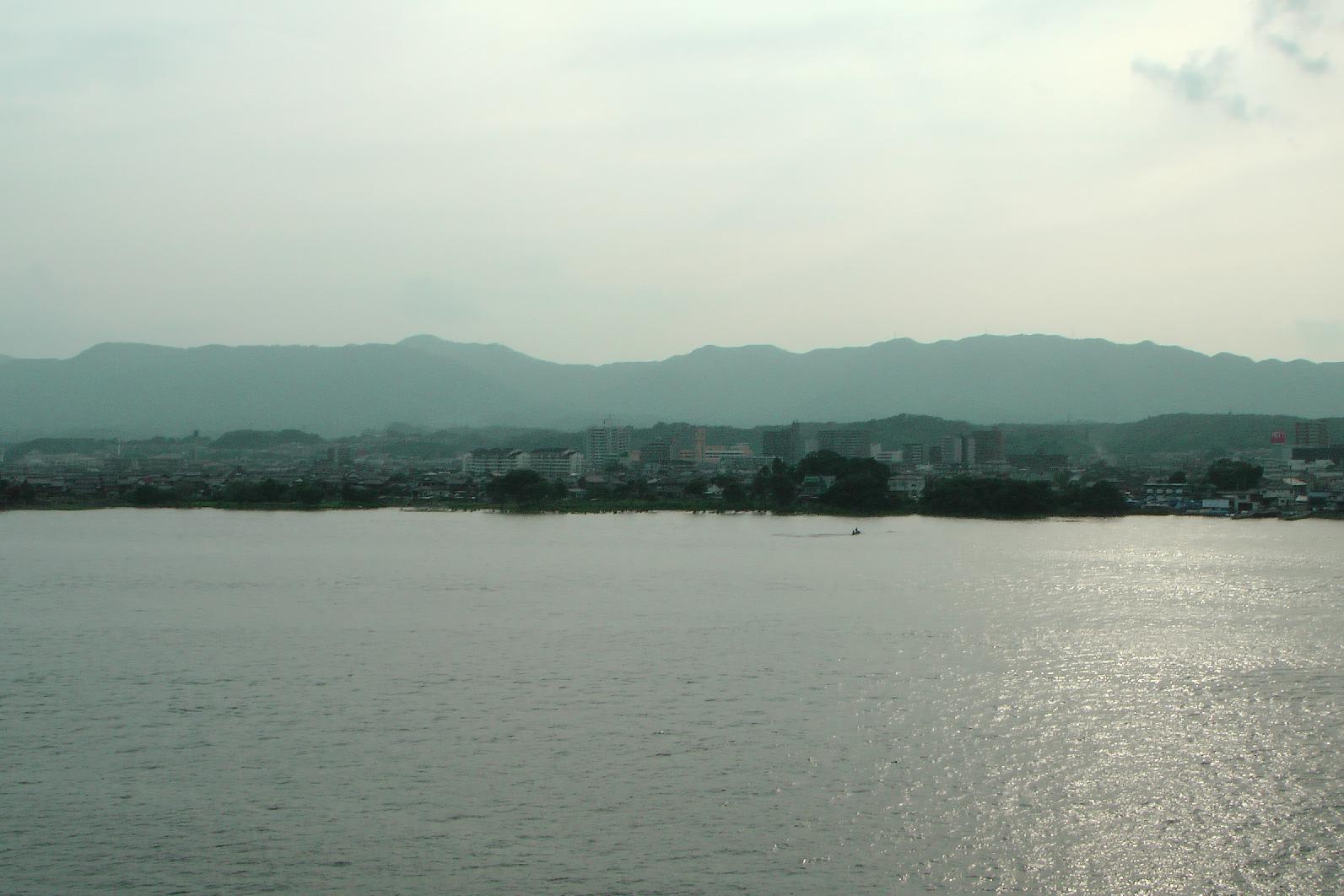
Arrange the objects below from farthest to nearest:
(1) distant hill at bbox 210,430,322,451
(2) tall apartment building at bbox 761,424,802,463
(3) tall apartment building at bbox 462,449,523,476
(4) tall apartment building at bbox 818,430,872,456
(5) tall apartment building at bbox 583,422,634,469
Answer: (1) distant hill at bbox 210,430,322,451, (5) tall apartment building at bbox 583,422,634,469, (2) tall apartment building at bbox 761,424,802,463, (4) tall apartment building at bbox 818,430,872,456, (3) tall apartment building at bbox 462,449,523,476

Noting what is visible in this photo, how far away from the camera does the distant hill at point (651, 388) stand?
385 ft

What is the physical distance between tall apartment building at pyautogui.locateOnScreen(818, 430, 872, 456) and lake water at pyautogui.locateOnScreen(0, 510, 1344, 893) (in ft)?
162

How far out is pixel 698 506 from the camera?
30.0 m

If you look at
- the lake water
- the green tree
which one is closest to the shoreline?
the green tree

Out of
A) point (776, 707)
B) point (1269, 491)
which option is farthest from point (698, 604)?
point (1269, 491)

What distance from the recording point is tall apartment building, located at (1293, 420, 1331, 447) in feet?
196

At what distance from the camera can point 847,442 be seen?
64688mm

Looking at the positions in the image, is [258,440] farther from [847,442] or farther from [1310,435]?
[1310,435]

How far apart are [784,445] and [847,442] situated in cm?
335

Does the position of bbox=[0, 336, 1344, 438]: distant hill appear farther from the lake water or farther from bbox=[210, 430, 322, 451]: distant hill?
the lake water

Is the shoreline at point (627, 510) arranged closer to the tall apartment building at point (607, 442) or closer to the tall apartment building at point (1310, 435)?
the tall apartment building at point (1310, 435)

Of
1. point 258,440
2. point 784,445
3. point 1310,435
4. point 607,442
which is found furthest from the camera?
point 258,440

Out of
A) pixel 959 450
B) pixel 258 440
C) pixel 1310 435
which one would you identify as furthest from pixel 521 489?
pixel 258 440

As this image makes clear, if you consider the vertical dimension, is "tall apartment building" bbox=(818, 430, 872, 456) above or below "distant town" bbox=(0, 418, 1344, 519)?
above
